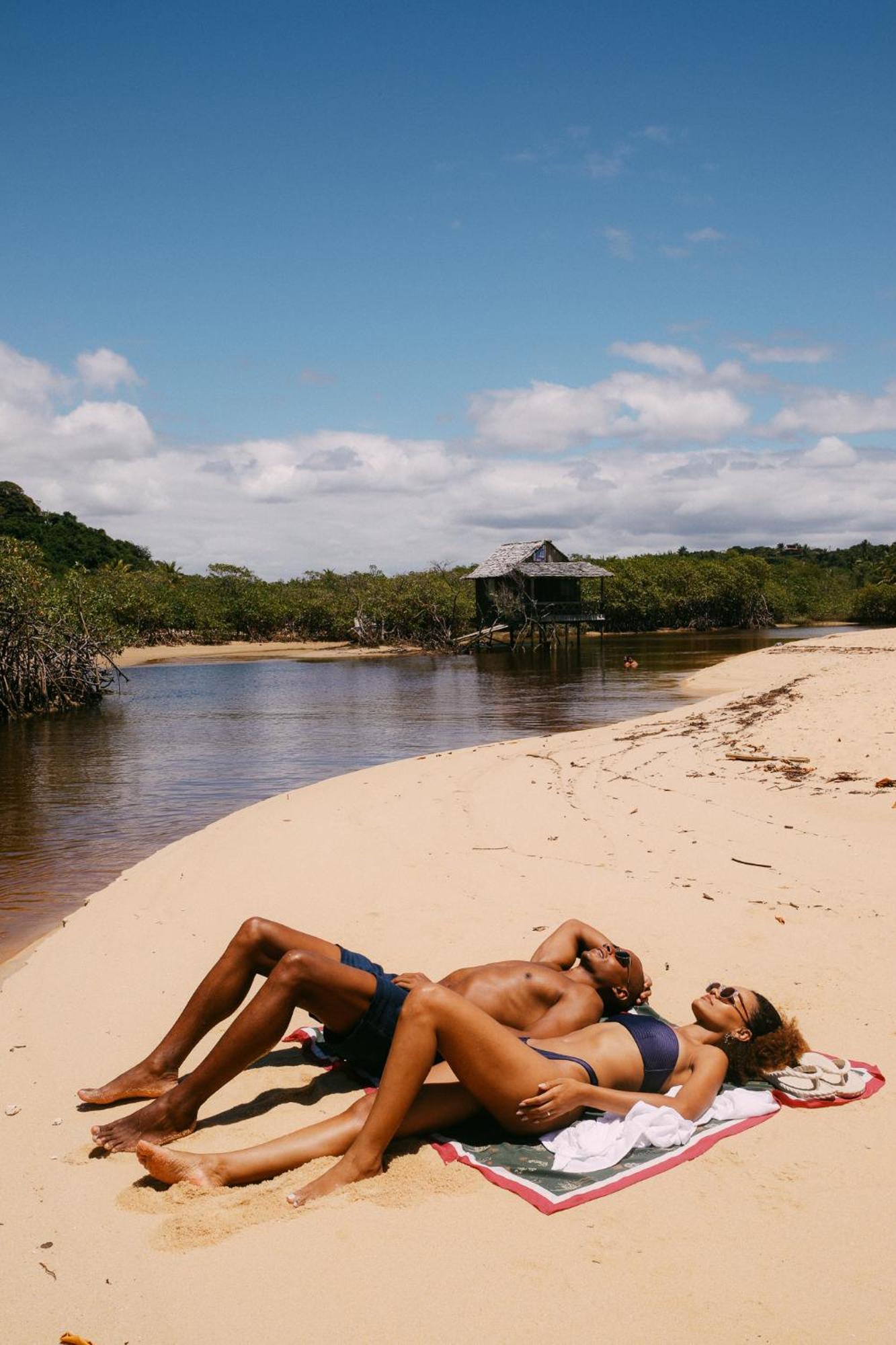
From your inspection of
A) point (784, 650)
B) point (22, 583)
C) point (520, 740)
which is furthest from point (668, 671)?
point (22, 583)

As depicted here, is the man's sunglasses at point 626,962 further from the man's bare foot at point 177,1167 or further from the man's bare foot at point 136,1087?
the man's bare foot at point 136,1087

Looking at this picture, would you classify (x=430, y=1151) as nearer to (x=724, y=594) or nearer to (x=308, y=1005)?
(x=308, y=1005)

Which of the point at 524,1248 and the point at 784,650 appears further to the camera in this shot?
the point at 784,650

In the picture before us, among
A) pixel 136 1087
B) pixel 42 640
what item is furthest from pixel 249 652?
pixel 136 1087

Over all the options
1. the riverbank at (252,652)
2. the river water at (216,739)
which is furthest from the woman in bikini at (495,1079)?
the riverbank at (252,652)

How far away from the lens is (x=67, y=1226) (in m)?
3.00

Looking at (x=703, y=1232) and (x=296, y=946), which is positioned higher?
(x=296, y=946)

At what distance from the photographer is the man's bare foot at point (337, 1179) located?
3.02 m

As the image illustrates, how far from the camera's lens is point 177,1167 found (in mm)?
3129

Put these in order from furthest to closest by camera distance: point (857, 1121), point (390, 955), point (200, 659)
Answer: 1. point (200, 659)
2. point (390, 955)
3. point (857, 1121)

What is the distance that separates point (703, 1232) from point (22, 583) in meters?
23.5

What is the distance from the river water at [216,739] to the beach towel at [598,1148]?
183 inches

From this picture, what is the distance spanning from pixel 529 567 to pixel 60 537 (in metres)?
35.8

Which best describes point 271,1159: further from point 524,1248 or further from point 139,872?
point 139,872
